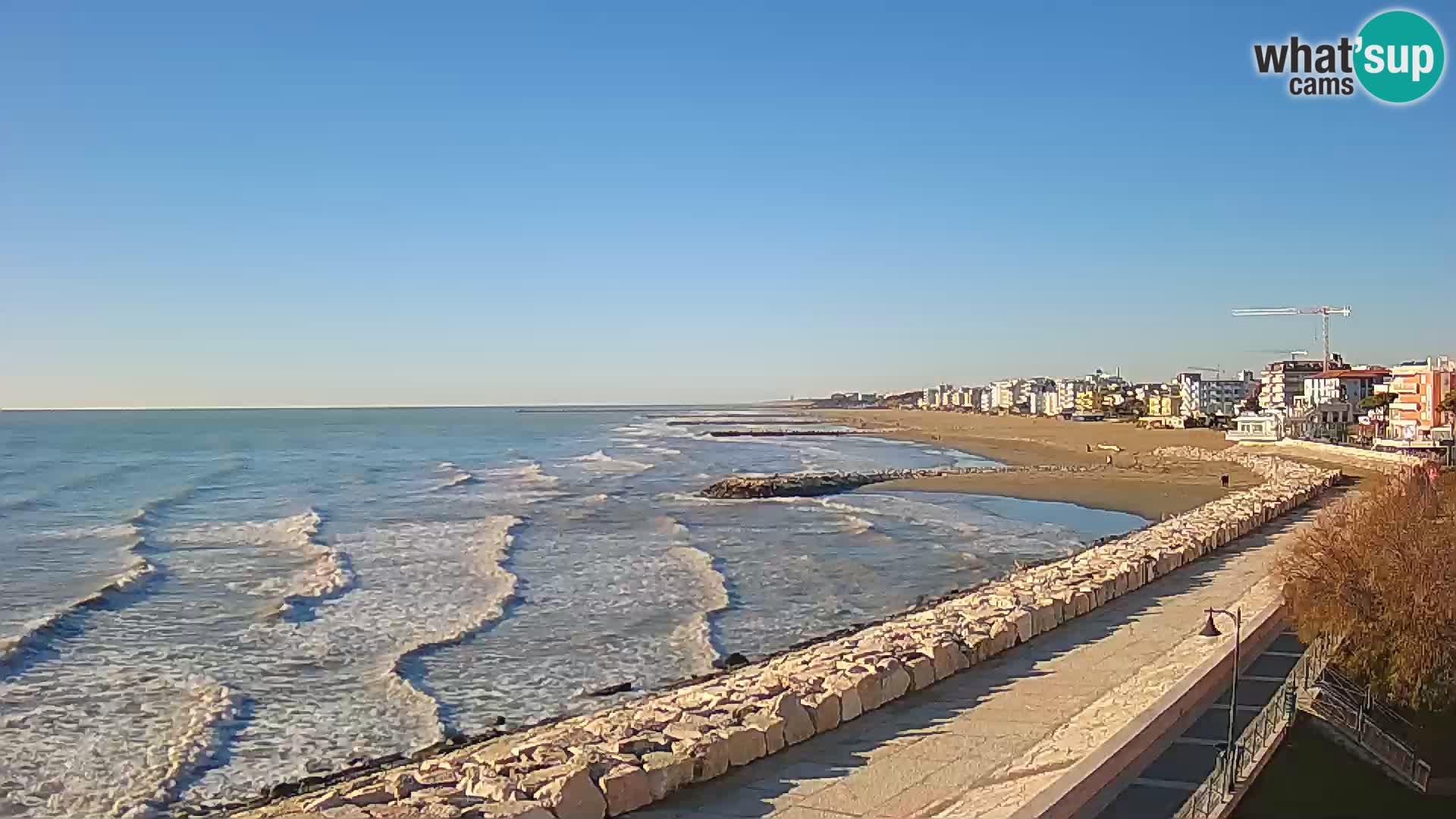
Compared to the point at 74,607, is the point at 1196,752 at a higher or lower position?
higher

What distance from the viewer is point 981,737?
11477 mm

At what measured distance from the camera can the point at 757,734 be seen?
10.9 meters

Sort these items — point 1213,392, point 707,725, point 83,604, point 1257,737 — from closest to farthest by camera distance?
point 707,725 → point 1257,737 → point 83,604 → point 1213,392

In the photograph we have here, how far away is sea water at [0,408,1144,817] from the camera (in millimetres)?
13883

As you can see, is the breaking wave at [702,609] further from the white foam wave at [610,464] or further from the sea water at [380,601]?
the white foam wave at [610,464]

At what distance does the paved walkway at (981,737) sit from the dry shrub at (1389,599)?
1.37m

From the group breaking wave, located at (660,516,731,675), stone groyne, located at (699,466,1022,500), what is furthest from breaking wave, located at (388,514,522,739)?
stone groyne, located at (699,466,1022,500)

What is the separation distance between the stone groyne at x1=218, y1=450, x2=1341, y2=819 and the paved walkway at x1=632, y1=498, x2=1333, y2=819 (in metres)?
0.20

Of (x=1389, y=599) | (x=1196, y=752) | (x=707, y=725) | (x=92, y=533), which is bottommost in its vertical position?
(x=92, y=533)

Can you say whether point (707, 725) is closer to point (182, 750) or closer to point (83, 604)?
point (182, 750)

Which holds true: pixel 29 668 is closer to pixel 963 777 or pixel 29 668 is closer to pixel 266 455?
pixel 963 777

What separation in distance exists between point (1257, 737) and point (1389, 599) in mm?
3384

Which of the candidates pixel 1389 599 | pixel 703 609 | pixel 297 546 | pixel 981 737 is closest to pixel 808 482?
pixel 297 546

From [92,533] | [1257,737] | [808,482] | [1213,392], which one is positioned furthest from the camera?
[1213,392]
